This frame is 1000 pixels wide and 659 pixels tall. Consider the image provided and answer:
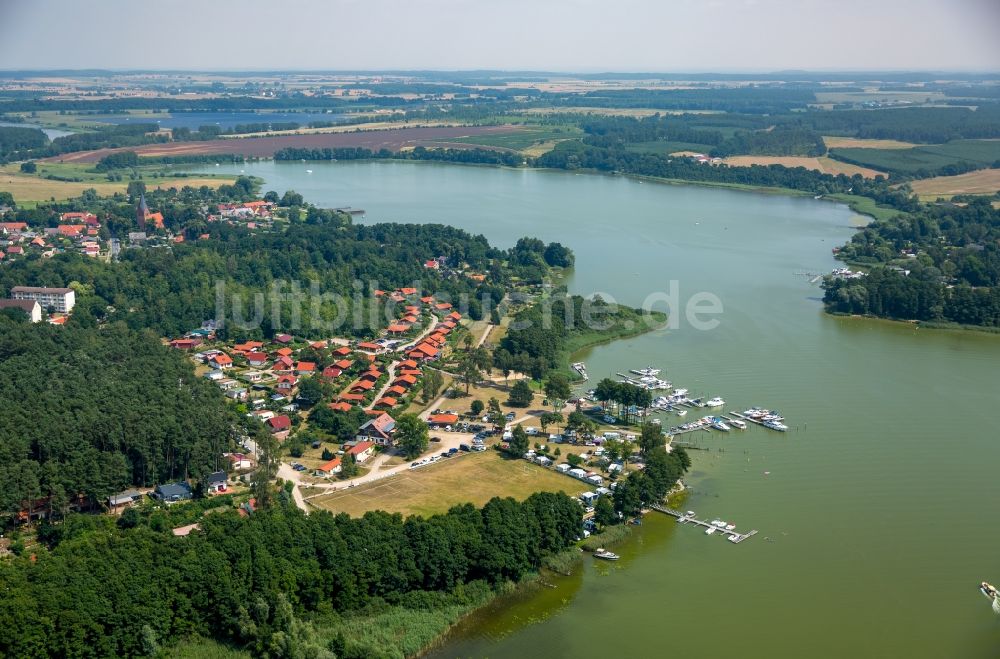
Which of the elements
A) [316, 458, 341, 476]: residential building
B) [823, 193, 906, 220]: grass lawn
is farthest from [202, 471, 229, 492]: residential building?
[823, 193, 906, 220]: grass lawn

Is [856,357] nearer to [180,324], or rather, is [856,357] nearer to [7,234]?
[180,324]

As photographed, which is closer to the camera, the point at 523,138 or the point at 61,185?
the point at 61,185

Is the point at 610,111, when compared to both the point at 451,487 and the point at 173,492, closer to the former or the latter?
the point at 451,487

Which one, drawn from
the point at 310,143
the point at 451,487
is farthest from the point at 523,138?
the point at 451,487

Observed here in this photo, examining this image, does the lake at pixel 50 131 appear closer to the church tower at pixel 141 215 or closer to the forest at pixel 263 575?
the church tower at pixel 141 215

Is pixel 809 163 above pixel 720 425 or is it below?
above

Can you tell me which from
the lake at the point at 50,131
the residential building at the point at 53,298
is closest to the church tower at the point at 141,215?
the residential building at the point at 53,298
